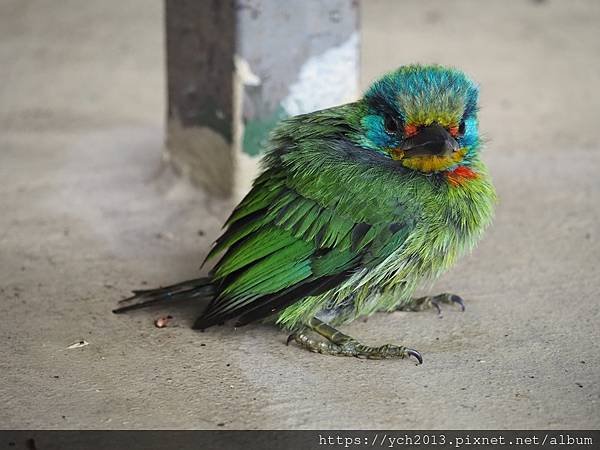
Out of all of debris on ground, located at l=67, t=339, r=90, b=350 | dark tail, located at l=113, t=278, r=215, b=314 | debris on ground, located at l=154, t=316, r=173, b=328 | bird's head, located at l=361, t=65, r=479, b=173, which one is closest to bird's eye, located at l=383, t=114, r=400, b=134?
bird's head, located at l=361, t=65, r=479, b=173

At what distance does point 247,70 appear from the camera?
13.7ft

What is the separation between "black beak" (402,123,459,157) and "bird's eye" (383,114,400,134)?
2.6 inches

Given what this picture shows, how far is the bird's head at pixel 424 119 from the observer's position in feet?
9.49

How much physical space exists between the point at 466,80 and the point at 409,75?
0.19 m

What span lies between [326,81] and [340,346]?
1750mm

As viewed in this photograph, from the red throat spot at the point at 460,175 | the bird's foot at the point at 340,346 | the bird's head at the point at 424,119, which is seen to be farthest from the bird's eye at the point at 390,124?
the bird's foot at the point at 340,346

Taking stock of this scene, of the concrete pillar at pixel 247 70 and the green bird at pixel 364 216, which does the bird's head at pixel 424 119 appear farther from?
the concrete pillar at pixel 247 70

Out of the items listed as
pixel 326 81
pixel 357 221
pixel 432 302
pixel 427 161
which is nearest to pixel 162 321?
pixel 357 221

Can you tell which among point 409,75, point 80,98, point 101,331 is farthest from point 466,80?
point 80,98

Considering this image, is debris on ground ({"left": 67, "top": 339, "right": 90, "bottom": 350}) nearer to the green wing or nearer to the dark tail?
the dark tail

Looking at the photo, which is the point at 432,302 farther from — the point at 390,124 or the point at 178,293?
the point at 178,293

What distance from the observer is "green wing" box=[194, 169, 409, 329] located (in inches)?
114

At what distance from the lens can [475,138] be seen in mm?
3043

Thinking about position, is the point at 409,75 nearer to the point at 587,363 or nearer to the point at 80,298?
the point at 587,363
